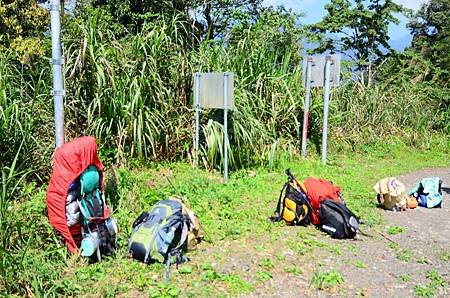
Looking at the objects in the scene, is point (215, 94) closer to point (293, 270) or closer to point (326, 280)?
point (293, 270)

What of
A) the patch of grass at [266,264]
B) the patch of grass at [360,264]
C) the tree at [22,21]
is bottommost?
the patch of grass at [360,264]

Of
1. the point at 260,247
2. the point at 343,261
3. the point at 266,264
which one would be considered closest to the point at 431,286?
the point at 343,261

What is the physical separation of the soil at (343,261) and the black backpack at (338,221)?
8cm

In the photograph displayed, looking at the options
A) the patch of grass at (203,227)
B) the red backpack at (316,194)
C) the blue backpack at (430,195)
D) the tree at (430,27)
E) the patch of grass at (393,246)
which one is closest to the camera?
the patch of grass at (203,227)

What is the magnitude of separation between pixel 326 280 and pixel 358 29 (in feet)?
51.2

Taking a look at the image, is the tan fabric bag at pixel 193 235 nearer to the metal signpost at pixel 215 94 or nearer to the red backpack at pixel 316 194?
the red backpack at pixel 316 194

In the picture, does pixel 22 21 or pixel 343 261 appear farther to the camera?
pixel 22 21

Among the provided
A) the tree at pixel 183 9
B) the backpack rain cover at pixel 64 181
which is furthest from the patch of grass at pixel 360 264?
the tree at pixel 183 9

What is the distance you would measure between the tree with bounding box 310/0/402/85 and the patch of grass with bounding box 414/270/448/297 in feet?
44.1

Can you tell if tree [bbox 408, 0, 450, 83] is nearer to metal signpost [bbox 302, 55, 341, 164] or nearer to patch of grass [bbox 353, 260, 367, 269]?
metal signpost [bbox 302, 55, 341, 164]

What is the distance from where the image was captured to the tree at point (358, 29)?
1712 centimetres

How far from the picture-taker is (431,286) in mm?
3818

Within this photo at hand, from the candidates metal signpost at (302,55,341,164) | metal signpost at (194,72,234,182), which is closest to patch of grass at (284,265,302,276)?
metal signpost at (194,72,234,182)

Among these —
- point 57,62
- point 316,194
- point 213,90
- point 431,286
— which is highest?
point 57,62
